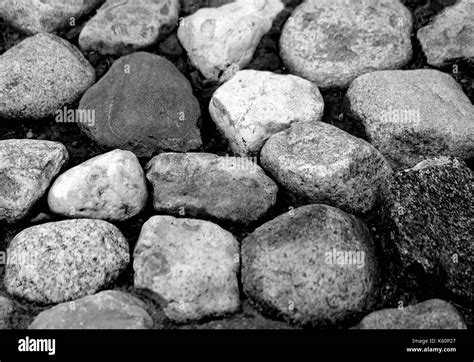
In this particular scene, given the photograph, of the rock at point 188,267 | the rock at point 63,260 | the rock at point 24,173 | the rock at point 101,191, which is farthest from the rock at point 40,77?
the rock at point 188,267

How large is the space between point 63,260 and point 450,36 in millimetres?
4282

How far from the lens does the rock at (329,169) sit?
553cm

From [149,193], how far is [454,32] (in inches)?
135

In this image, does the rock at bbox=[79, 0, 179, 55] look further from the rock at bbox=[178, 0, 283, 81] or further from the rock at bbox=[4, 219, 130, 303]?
the rock at bbox=[4, 219, 130, 303]

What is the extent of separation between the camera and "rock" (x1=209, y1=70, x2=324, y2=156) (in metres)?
6.09

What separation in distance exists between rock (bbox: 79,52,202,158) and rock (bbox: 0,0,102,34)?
1.01 metres

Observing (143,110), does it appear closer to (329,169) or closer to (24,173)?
(24,173)

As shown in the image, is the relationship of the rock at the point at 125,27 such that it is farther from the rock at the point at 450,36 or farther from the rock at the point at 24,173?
the rock at the point at 450,36

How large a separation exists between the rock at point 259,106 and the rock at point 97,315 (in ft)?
6.25

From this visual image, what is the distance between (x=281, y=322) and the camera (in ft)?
16.5

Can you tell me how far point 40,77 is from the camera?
20.8 feet

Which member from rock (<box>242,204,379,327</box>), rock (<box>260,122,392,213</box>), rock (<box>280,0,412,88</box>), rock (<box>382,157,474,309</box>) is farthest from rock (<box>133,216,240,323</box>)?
rock (<box>280,0,412,88</box>)
